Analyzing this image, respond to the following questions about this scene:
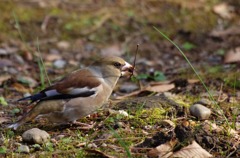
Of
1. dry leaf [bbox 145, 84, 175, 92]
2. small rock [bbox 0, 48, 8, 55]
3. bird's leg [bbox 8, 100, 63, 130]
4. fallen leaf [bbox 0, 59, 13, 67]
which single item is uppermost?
small rock [bbox 0, 48, 8, 55]

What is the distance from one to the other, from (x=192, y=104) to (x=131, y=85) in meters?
1.72

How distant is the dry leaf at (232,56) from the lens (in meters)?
7.32

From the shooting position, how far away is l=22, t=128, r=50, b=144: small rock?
4.38 metres

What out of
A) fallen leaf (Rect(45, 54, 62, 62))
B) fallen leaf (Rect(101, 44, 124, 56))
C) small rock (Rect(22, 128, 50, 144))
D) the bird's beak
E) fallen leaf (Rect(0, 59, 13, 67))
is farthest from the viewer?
fallen leaf (Rect(101, 44, 124, 56))

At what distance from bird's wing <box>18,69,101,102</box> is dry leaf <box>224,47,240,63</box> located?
3021 millimetres

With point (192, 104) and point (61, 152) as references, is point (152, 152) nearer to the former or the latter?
point (61, 152)

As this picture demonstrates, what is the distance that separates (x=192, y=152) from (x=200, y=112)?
0.92 metres

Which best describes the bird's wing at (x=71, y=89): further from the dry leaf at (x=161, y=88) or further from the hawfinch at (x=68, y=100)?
the dry leaf at (x=161, y=88)

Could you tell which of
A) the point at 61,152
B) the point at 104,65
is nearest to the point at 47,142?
the point at 61,152

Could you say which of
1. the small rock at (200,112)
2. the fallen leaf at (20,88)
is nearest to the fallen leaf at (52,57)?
the fallen leaf at (20,88)

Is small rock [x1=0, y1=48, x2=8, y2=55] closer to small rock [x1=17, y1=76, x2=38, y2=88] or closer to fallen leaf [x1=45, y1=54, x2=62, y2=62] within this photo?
fallen leaf [x1=45, y1=54, x2=62, y2=62]

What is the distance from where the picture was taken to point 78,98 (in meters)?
4.72

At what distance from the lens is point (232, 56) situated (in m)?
7.44

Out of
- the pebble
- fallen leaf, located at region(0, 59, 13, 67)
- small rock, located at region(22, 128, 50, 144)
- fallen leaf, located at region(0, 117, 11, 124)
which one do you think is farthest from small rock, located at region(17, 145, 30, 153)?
fallen leaf, located at region(0, 59, 13, 67)
